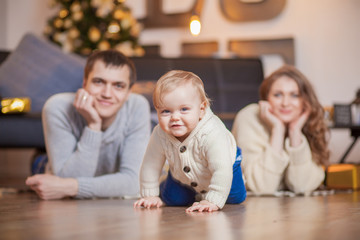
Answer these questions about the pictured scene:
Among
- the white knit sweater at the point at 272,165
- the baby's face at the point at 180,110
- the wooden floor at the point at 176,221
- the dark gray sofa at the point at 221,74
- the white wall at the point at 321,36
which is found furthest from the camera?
the white wall at the point at 321,36

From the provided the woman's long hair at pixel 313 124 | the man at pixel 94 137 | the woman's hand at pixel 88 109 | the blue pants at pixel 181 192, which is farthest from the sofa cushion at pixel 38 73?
the blue pants at pixel 181 192

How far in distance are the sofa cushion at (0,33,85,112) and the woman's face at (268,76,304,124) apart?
52.1 inches

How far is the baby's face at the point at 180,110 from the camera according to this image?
1.56 meters

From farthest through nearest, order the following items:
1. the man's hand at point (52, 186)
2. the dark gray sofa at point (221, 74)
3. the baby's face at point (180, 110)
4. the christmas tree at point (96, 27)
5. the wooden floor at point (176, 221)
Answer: the christmas tree at point (96, 27)
the dark gray sofa at point (221, 74)
the man's hand at point (52, 186)
the baby's face at point (180, 110)
the wooden floor at point (176, 221)

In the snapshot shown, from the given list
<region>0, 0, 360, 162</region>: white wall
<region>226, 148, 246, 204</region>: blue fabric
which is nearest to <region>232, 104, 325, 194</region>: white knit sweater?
<region>226, 148, 246, 204</region>: blue fabric

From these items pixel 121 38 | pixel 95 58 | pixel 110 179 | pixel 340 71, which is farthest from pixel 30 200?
pixel 340 71

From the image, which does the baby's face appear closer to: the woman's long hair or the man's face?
the man's face

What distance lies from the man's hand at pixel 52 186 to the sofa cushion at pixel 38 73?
3.89ft

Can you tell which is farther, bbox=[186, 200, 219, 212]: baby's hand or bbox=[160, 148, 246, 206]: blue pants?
bbox=[160, 148, 246, 206]: blue pants

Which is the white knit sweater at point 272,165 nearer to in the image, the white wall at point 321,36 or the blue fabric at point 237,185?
the blue fabric at point 237,185

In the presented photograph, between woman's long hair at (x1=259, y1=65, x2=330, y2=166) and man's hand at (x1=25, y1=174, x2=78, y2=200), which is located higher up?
woman's long hair at (x1=259, y1=65, x2=330, y2=166)

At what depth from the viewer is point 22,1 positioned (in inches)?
229

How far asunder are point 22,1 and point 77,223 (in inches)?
196

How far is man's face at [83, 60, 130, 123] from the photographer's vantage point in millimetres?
2127
